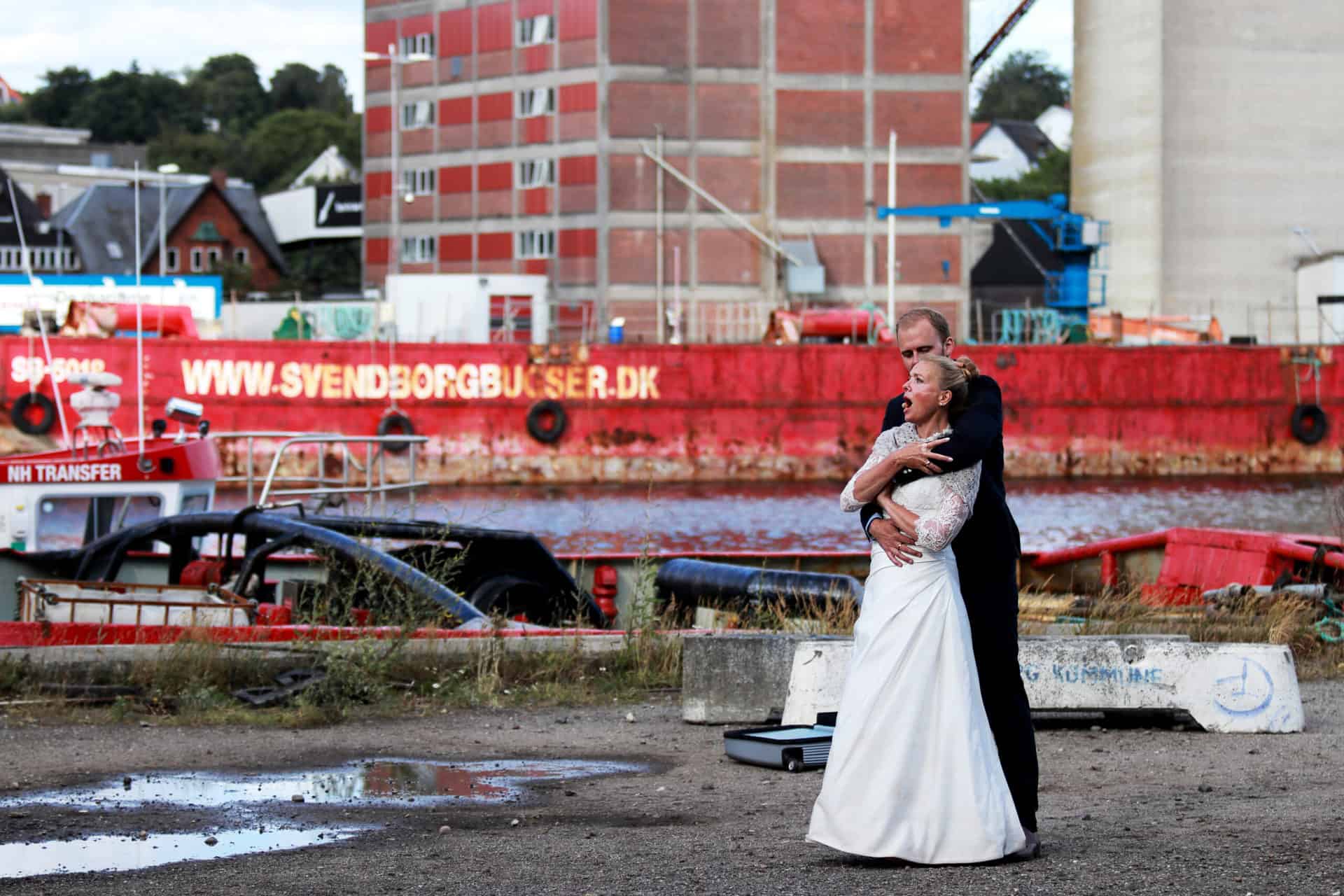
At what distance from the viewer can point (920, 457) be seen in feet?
19.3

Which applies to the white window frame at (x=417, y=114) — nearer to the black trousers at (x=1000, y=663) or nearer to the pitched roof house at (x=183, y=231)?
the pitched roof house at (x=183, y=231)

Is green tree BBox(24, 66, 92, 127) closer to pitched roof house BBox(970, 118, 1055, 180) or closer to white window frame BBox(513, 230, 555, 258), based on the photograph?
pitched roof house BBox(970, 118, 1055, 180)

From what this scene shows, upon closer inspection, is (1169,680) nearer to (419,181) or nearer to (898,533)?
Answer: (898,533)

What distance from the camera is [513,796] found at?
7.63m

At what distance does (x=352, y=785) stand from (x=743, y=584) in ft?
19.1

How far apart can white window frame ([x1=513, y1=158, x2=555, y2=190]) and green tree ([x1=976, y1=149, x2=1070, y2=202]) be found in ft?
136

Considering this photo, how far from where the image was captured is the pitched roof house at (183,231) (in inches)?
3543

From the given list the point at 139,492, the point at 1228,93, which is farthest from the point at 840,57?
the point at 139,492

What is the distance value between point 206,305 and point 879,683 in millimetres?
46314

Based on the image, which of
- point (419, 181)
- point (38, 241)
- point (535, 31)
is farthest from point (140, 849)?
point (38, 241)

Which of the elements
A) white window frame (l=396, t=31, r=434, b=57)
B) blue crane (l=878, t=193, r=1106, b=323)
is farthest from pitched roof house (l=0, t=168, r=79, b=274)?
blue crane (l=878, t=193, r=1106, b=323)

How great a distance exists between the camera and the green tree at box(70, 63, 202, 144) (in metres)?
146

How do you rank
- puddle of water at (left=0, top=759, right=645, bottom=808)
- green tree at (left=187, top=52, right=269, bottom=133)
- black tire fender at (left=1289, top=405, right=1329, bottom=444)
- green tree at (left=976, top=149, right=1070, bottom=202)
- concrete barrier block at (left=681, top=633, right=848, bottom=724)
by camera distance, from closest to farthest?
puddle of water at (left=0, top=759, right=645, bottom=808), concrete barrier block at (left=681, top=633, right=848, bottom=724), black tire fender at (left=1289, top=405, right=1329, bottom=444), green tree at (left=976, top=149, right=1070, bottom=202), green tree at (left=187, top=52, right=269, bottom=133)

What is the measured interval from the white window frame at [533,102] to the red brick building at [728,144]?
1.9 inches
